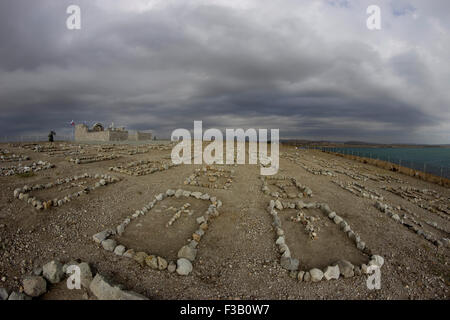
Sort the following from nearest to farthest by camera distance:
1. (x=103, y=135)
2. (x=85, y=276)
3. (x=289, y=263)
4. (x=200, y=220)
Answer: (x=85, y=276)
(x=289, y=263)
(x=200, y=220)
(x=103, y=135)

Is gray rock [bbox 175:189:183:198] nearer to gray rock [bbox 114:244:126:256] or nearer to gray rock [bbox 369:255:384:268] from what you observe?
gray rock [bbox 114:244:126:256]

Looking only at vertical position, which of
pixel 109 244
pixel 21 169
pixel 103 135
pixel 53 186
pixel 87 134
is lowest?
pixel 109 244

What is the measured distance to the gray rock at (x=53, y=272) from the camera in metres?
5.39

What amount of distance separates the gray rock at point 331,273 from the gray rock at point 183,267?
13.1 ft

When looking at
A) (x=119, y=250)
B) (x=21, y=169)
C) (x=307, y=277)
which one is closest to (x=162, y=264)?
(x=119, y=250)

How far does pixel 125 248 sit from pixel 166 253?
1.38 m

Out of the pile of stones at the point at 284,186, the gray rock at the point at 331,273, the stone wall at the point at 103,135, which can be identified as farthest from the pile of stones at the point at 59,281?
the stone wall at the point at 103,135

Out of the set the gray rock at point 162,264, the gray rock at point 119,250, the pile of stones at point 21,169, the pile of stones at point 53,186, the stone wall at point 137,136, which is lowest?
the gray rock at point 162,264

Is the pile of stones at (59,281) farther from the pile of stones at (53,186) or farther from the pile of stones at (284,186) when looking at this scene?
the pile of stones at (284,186)

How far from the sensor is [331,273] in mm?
6031

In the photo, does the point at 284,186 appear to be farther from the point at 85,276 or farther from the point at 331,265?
the point at 85,276

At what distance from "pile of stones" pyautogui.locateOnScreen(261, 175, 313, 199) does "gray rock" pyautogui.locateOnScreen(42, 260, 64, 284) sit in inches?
394

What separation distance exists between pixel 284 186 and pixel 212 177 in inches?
206

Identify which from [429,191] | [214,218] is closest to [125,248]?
[214,218]
